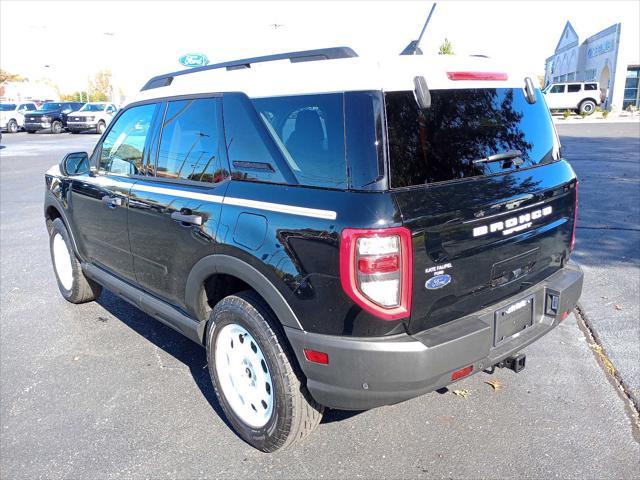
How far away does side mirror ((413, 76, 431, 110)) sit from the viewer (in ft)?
7.76

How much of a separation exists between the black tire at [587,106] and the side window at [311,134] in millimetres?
39975

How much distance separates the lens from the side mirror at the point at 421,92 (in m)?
2.37

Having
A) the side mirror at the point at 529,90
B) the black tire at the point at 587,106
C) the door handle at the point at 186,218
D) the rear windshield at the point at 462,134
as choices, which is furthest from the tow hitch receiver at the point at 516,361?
the black tire at the point at 587,106

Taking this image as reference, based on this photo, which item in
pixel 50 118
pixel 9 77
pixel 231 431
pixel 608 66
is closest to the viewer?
pixel 231 431

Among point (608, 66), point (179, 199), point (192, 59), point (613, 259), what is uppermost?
point (608, 66)

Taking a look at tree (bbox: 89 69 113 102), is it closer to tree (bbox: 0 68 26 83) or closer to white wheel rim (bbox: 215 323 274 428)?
tree (bbox: 0 68 26 83)

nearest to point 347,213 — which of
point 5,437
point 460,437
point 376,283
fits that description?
point 376,283

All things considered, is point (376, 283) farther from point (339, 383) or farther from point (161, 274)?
point (161, 274)

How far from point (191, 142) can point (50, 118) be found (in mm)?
32447

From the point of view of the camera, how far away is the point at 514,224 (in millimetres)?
2670


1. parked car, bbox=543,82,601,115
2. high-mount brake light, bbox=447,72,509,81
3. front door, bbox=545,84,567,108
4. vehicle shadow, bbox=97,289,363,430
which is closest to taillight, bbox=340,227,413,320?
high-mount brake light, bbox=447,72,509,81

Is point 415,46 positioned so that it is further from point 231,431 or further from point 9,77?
point 9,77

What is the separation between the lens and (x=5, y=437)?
3090 millimetres

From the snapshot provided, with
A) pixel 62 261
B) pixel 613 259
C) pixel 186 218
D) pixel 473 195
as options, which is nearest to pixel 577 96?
pixel 613 259
